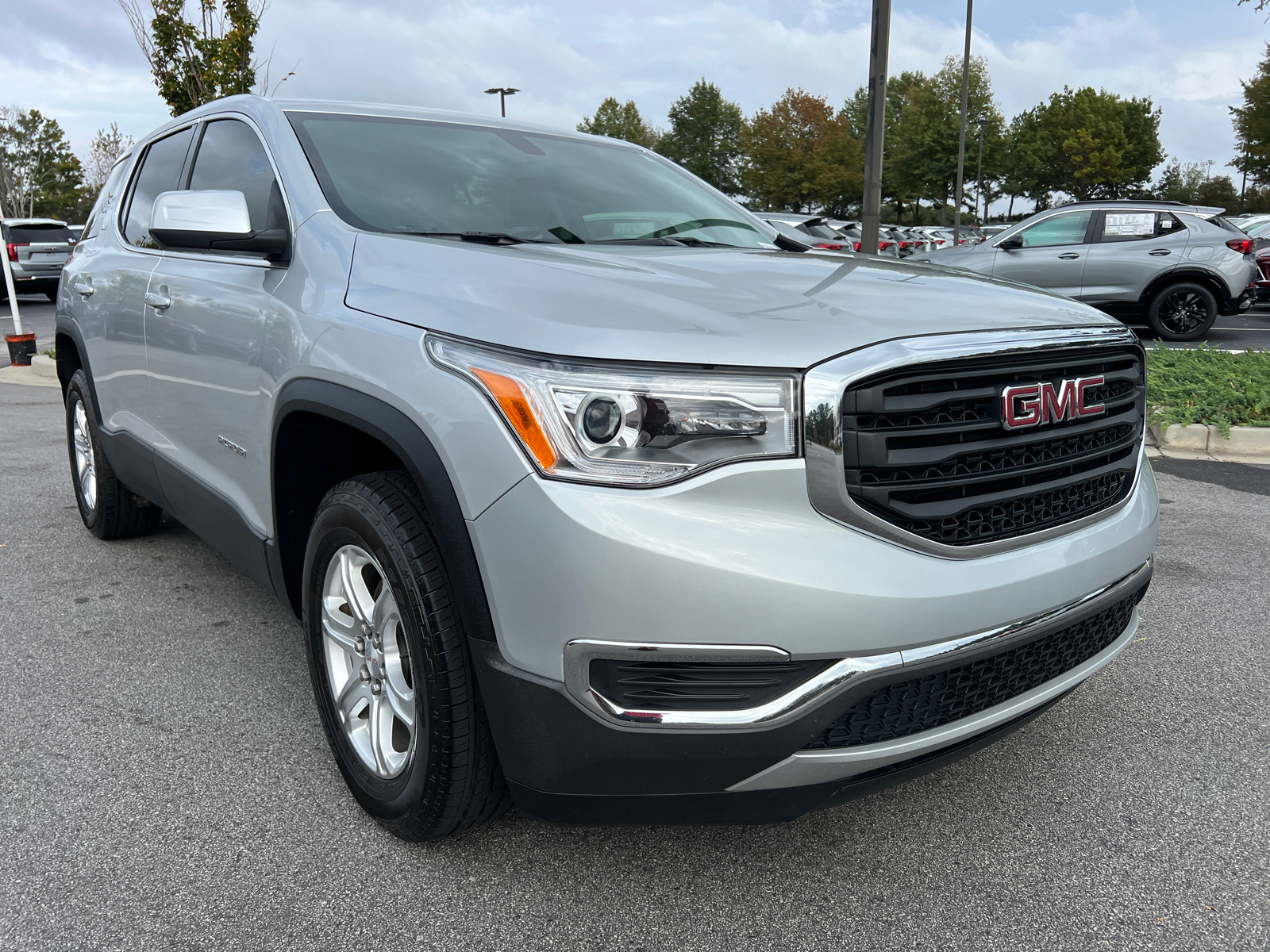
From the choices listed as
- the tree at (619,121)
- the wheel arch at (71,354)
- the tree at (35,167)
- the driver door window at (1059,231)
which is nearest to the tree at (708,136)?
the tree at (619,121)

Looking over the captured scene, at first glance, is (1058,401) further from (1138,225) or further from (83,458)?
(1138,225)

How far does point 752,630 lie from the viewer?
5.46 ft

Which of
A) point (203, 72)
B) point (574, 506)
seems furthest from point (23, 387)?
point (574, 506)

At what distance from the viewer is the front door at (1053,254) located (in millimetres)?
12273

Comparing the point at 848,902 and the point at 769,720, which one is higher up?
the point at 769,720

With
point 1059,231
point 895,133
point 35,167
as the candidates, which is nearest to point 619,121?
point 895,133

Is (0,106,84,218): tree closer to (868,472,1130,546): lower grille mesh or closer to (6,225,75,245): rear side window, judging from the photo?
(6,225,75,245): rear side window

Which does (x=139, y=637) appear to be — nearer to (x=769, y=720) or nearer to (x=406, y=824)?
(x=406, y=824)

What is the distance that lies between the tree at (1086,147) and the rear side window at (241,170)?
5821 centimetres

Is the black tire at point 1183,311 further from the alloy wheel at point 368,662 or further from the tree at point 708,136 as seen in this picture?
the tree at point 708,136

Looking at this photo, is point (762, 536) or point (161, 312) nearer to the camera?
point (762, 536)

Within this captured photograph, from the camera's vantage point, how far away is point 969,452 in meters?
1.86

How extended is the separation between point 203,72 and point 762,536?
13.5 meters

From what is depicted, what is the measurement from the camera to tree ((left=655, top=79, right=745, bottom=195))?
61.0 meters
